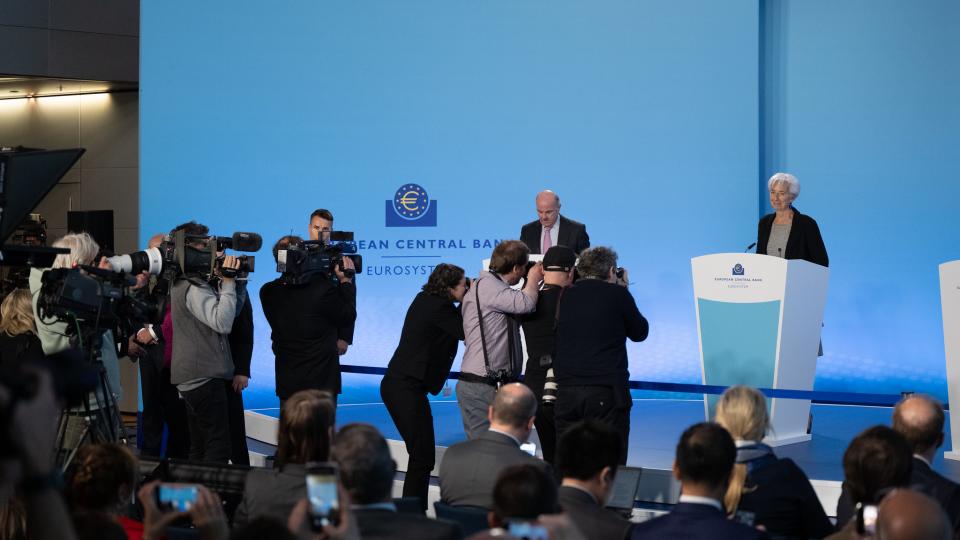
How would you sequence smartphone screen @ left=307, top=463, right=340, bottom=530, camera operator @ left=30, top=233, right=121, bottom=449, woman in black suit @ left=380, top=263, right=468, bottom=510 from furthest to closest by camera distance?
woman in black suit @ left=380, top=263, right=468, bottom=510
camera operator @ left=30, top=233, right=121, bottom=449
smartphone screen @ left=307, top=463, right=340, bottom=530

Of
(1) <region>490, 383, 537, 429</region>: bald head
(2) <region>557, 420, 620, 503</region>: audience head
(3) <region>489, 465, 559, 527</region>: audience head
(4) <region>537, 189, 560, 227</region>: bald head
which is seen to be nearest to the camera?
(3) <region>489, 465, 559, 527</region>: audience head

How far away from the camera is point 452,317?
5.46m

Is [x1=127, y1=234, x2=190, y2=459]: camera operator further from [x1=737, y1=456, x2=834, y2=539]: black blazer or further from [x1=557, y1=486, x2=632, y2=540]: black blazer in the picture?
[x1=737, y1=456, x2=834, y2=539]: black blazer

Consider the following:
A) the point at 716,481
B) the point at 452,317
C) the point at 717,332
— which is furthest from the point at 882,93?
the point at 716,481

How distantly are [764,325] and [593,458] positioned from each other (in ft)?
9.49

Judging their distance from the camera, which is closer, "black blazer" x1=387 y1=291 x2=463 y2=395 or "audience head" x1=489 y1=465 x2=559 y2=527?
"audience head" x1=489 y1=465 x2=559 y2=527

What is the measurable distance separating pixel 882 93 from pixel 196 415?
559cm

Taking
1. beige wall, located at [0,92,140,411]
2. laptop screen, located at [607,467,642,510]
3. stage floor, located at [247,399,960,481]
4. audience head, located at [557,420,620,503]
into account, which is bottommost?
stage floor, located at [247,399,960,481]

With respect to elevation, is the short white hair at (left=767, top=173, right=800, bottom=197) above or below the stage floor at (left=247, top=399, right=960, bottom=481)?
above

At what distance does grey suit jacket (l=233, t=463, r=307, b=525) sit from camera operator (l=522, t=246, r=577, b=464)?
7.30ft

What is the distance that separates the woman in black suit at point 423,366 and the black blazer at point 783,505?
229 centimetres

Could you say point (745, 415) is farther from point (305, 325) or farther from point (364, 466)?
point (305, 325)

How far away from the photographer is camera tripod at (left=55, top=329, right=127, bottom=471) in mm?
4543

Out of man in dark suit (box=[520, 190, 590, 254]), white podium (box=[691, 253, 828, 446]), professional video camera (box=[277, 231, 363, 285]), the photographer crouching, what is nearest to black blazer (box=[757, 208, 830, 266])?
white podium (box=[691, 253, 828, 446])
